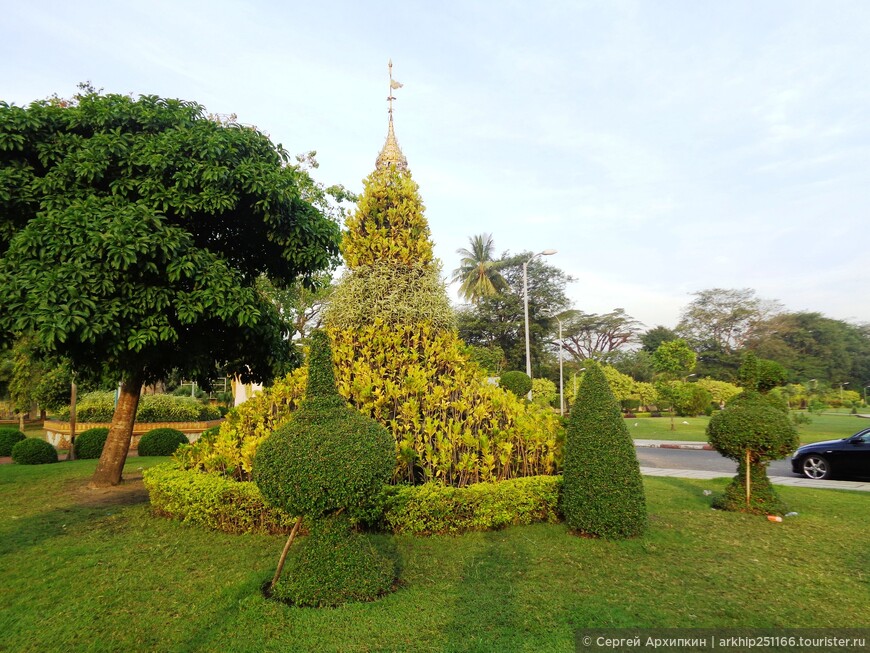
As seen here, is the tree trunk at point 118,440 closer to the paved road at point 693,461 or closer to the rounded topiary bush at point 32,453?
the rounded topiary bush at point 32,453

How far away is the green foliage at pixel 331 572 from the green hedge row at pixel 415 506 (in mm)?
1726

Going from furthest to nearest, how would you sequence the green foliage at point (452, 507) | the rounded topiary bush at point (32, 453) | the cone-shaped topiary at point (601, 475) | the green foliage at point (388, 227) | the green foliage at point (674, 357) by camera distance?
the green foliage at point (674, 357), the rounded topiary bush at point (32, 453), the green foliage at point (388, 227), the green foliage at point (452, 507), the cone-shaped topiary at point (601, 475)

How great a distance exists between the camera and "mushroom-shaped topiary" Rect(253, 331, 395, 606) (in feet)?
14.7

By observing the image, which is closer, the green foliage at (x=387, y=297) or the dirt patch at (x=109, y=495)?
the green foliage at (x=387, y=297)

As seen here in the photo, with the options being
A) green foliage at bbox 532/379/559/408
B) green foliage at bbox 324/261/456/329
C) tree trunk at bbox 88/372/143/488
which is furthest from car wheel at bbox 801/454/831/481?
green foliage at bbox 532/379/559/408

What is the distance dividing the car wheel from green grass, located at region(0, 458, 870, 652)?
19.6 ft

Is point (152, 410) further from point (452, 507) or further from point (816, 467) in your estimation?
point (816, 467)

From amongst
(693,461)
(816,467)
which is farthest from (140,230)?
(693,461)

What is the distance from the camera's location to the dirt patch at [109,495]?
9352mm

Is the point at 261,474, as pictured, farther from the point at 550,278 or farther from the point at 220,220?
the point at 550,278

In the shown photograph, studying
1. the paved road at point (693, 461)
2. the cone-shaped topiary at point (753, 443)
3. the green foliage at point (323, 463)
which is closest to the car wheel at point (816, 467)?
the paved road at point (693, 461)

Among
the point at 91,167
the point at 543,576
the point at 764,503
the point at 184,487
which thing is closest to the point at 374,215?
the point at 91,167

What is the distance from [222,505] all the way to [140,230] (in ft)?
12.4

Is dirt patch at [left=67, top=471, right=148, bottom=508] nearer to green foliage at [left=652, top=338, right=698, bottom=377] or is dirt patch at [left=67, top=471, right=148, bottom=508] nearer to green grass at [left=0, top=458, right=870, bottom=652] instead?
green grass at [left=0, top=458, right=870, bottom=652]
